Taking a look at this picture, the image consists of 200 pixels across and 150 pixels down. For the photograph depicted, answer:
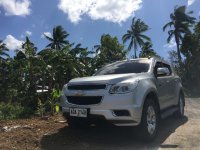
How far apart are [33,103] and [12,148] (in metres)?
6.19

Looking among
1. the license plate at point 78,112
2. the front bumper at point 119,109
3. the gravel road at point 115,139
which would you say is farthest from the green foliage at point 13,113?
the front bumper at point 119,109

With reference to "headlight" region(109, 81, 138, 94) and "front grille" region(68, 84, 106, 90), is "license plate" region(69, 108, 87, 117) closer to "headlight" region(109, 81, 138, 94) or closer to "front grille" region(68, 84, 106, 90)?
"front grille" region(68, 84, 106, 90)

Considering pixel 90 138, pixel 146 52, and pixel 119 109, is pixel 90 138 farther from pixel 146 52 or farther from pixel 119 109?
pixel 146 52

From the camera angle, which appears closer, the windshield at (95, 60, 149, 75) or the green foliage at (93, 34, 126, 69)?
the windshield at (95, 60, 149, 75)

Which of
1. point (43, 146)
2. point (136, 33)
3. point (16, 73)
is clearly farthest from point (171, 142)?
point (136, 33)

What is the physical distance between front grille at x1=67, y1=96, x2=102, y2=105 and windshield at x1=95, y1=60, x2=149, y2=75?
5.16ft

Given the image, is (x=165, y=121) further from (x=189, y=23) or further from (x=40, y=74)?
(x=189, y=23)

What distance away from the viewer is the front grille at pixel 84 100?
6927 mm

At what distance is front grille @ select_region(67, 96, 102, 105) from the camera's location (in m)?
6.93

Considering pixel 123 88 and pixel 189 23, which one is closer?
pixel 123 88

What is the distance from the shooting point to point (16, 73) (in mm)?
14312

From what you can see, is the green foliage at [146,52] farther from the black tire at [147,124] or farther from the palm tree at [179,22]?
the black tire at [147,124]

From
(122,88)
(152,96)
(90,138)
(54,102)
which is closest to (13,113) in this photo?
(54,102)

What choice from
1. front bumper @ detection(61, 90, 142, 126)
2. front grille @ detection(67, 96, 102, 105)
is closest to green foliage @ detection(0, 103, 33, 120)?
front grille @ detection(67, 96, 102, 105)
